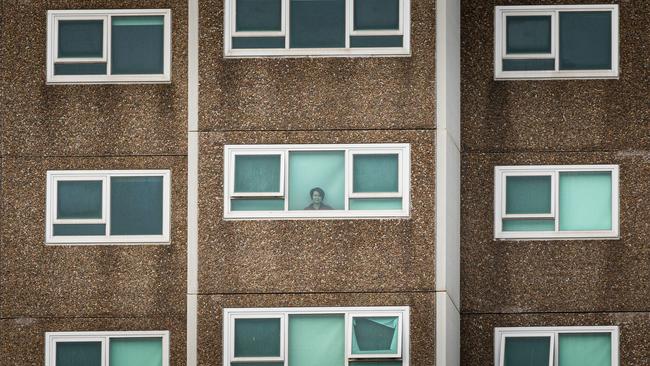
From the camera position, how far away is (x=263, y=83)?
1068 centimetres

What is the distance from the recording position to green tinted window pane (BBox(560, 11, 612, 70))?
11.1m

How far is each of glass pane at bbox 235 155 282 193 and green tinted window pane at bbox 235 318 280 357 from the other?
1.69 metres

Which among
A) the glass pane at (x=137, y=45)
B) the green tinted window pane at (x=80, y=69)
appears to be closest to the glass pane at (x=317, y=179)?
the glass pane at (x=137, y=45)

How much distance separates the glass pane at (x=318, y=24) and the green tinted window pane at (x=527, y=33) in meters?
2.28

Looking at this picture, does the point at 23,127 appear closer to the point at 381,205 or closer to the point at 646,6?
the point at 381,205

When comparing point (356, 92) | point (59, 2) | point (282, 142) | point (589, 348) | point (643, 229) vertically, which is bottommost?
point (589, 348)

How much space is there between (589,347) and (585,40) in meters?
4.07

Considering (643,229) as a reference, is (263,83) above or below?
above

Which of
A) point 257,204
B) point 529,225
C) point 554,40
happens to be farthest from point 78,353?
point 554,40

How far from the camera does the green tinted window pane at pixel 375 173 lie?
A: 420 inches

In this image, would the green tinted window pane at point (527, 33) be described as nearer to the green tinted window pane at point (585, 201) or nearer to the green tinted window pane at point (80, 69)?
the green tinted window pane at point (585, 201)

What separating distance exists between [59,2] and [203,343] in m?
4.84

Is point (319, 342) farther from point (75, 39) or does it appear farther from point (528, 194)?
point (75, 39)

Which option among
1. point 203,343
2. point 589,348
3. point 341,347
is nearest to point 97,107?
point 203,343
